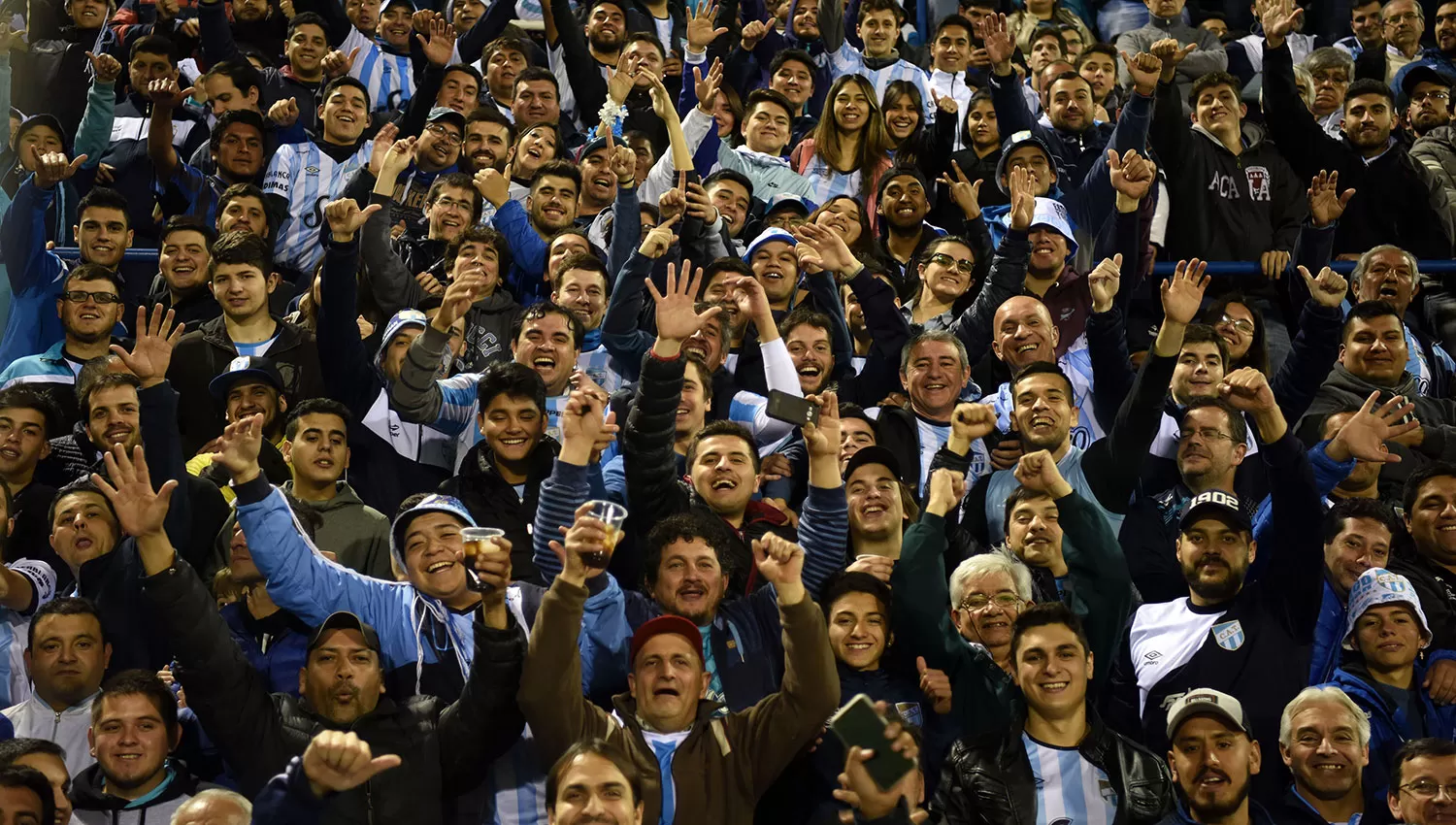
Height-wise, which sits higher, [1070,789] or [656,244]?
[656,244]

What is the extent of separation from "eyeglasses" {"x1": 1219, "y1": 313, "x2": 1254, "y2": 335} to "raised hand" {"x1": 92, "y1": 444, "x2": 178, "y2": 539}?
5.00m

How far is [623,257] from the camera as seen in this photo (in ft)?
29.1

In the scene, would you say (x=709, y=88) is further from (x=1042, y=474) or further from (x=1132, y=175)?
(x=1042, y=474)

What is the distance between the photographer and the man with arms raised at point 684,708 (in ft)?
18.8

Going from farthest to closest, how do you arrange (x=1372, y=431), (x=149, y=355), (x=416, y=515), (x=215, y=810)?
(x=1372, y=431) < (x=149, y=355) < (x=416, y=515) < (x=215, y=810)

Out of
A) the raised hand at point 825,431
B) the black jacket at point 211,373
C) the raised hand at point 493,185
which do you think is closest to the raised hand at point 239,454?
the black jacket at point 211,373

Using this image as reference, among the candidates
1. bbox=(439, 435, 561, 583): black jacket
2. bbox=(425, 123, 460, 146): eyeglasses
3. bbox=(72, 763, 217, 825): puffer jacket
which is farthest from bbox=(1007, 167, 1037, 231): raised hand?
bbox=(72, 763, 217, 825): puffer jacket

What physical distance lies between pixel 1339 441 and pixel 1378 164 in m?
3.50

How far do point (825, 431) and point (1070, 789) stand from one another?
60.7 inches

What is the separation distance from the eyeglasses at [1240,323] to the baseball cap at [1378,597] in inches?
78.3

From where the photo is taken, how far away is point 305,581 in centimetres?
663

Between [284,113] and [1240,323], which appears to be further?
[284,113]

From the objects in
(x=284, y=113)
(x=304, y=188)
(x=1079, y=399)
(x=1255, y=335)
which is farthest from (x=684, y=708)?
(x=284, y=113)

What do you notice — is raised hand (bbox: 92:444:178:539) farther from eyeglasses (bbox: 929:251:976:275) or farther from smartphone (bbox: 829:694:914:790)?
eyeglasses (bbox: 929:251:976:275)
